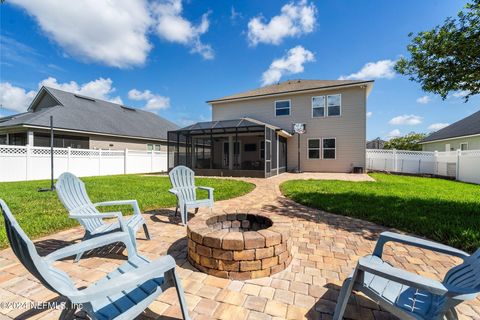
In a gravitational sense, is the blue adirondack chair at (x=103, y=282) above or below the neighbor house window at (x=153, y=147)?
below

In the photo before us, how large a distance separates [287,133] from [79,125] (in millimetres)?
14861

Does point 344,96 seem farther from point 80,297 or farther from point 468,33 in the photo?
point 80,297

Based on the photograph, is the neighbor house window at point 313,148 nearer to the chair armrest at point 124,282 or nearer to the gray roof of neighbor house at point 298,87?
the gray roof of neighbor house at point 298,87

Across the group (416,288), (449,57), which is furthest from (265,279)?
(449,57)

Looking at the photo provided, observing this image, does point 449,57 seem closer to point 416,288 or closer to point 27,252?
point 416,288

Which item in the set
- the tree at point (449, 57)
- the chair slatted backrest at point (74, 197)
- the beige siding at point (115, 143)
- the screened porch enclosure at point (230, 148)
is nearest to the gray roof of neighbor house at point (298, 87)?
the screened porch enclosure at point (230, 148)

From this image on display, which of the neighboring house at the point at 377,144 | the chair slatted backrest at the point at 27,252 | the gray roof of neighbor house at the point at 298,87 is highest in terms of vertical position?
the gray roof of neighbor house at the point at 298,87

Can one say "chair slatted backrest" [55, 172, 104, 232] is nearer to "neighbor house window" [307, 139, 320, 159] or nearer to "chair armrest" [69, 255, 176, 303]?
"chair armrest" [69, 255, 176, 303]

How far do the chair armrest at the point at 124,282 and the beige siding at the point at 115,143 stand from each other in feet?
58.3

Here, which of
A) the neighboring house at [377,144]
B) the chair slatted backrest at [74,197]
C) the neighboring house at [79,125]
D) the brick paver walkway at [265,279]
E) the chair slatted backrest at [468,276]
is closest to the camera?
the chair slatted backrest at [468,276]

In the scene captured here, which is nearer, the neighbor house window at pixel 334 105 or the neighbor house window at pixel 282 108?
the neighbor house window at pixel 334 105

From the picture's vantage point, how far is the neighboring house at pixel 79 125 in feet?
45.6

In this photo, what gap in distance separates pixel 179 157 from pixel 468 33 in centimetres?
1421

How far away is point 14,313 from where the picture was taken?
6.27 ft
